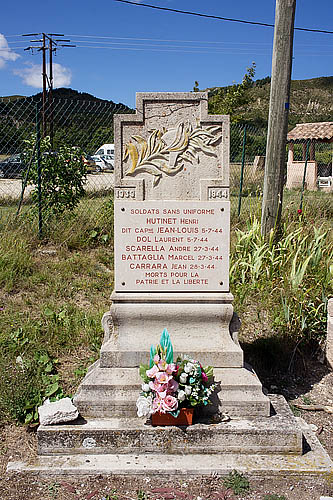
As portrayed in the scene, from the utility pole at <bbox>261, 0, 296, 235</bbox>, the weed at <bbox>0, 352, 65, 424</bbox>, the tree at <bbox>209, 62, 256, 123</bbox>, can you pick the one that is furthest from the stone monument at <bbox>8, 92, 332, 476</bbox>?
the tree at <bbox>209, 62, 256, 123</bbox>

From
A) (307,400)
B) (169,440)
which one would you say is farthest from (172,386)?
(307,400)

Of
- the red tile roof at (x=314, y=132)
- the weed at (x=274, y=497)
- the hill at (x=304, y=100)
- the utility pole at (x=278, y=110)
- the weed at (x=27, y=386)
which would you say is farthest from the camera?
the hill at (x=304, y=100)

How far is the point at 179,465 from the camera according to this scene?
9.03 ft

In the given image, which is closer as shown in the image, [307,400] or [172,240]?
[172,240]

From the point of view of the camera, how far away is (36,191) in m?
6.46

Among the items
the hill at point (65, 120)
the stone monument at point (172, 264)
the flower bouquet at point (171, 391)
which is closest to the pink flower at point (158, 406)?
the flower bouquet at point (171, 391)

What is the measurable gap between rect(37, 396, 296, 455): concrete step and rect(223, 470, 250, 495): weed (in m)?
0.17

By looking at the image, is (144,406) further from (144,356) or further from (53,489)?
(53,489)

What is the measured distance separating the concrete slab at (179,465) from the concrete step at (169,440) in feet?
0.11

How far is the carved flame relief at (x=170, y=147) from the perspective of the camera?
10.3 ft

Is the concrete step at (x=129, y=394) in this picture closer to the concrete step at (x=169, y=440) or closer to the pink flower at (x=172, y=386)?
the concrete step at (x=169, y=440)

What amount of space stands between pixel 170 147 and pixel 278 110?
96.7 inches

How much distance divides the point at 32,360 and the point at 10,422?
643 mm

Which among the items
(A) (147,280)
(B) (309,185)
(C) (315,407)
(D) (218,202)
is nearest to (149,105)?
(D) (218,202)
